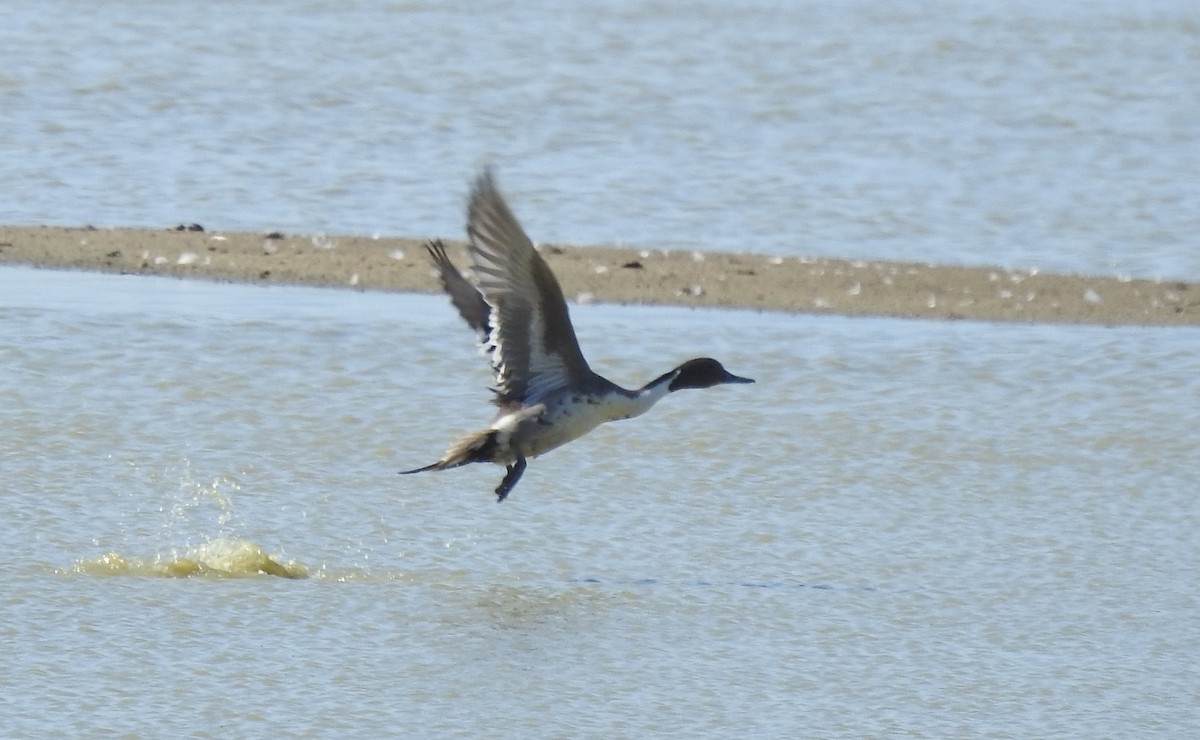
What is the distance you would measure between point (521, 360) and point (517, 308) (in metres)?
0.22

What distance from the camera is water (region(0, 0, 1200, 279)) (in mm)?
13891

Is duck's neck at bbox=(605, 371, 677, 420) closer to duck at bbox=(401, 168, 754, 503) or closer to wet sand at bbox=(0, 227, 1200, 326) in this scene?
duck at bbox=(401, 168, 754, 503)

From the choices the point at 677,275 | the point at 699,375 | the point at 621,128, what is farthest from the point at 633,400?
the point at 621,128

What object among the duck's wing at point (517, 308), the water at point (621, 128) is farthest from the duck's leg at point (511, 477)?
the water at point (621, 128)

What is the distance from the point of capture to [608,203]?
14.4 metres

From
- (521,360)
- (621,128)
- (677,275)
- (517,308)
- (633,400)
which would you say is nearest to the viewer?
(517,308)

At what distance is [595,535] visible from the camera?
7.70 metres

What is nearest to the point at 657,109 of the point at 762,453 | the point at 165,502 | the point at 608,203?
the point at 608,203

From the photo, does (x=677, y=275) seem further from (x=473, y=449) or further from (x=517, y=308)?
(x=517, y=308)

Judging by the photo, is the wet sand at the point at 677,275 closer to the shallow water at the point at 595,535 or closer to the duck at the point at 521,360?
the shallow water at the point at 595,535

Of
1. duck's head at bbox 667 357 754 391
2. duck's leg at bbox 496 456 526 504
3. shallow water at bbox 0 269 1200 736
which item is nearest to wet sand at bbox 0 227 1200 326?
shallow water at bbox 0 269 1200 736

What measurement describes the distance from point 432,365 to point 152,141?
244 inches

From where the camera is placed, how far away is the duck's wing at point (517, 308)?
703cm

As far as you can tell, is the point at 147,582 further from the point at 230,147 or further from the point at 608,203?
the point at 230,147
